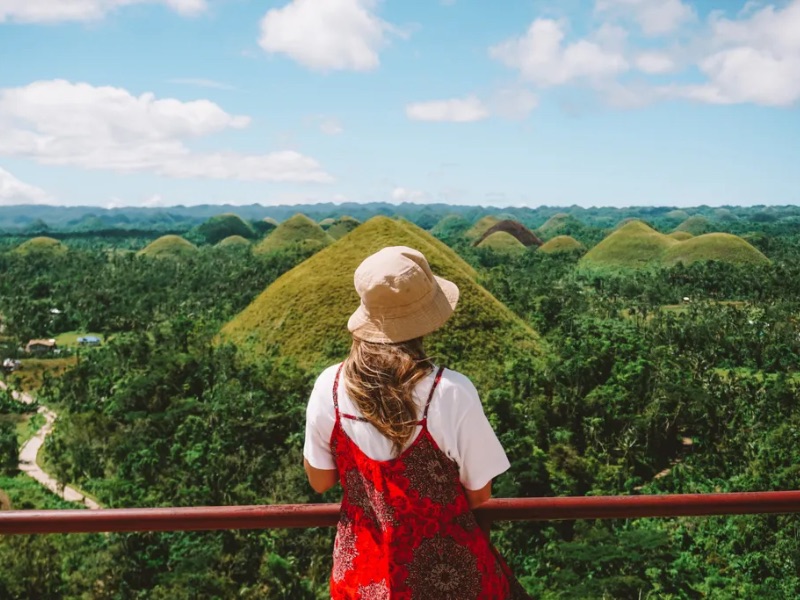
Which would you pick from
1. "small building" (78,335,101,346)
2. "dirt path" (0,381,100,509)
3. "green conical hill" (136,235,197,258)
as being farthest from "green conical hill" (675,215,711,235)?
"dirt path" (0,381,100,509)

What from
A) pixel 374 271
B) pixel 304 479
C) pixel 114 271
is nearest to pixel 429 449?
pixel 374 271

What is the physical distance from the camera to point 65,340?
110ft

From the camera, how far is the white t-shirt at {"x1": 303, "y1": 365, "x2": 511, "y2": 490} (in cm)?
131

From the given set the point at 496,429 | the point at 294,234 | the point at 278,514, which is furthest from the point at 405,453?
the point at 294,234

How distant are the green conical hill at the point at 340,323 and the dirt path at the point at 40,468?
6000 millimetres

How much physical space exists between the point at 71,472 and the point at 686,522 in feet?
44.2

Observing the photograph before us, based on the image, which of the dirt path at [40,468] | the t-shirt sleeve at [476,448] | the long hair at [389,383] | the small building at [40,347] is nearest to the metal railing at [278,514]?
the t-shirt sleeve at [476,448]

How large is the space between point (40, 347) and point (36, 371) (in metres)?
4.19

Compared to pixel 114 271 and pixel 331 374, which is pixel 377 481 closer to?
pixel 331 374

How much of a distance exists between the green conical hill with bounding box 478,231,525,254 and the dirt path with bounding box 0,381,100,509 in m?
41.5

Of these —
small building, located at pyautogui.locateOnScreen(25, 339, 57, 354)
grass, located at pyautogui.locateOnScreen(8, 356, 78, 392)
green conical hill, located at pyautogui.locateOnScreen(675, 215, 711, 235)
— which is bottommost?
grass, located at pyautogui.locateOnScreen(8, 356, 78, 392)

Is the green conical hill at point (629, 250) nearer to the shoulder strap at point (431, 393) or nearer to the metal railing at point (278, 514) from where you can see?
the metal railing at point (278, 514)

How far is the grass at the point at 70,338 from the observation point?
105ft

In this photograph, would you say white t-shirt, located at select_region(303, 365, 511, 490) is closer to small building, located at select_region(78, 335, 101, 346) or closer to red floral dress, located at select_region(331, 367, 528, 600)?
red floral dress, located at select_region(331, 367, 528, 600)
